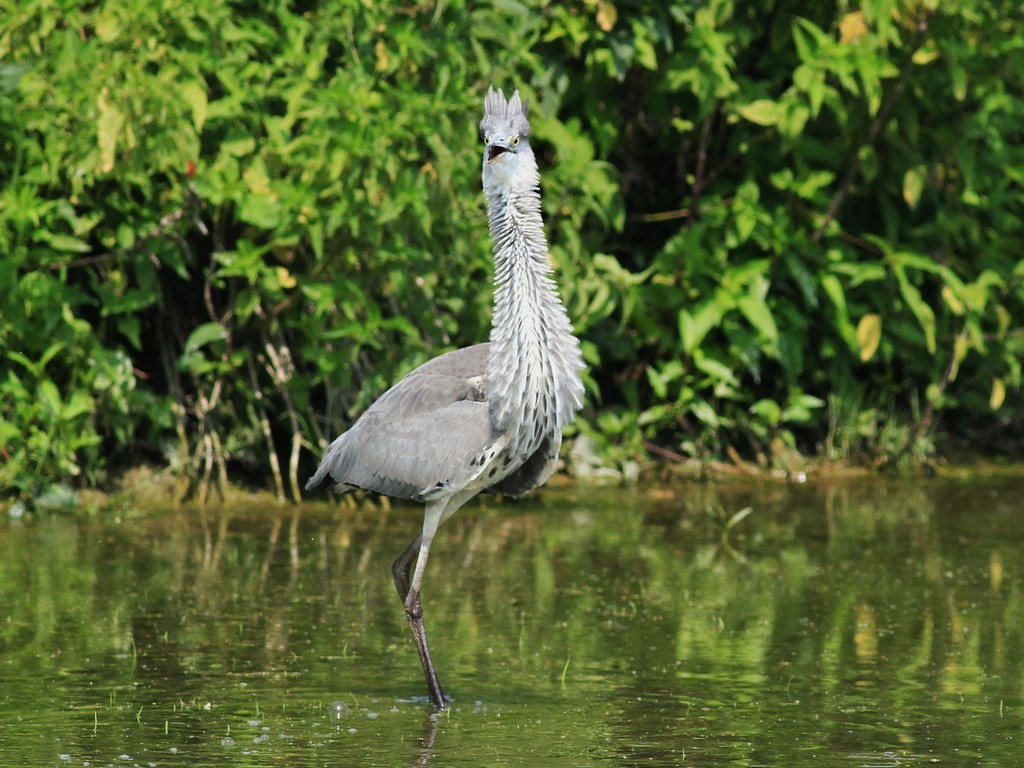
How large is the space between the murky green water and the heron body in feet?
1.91

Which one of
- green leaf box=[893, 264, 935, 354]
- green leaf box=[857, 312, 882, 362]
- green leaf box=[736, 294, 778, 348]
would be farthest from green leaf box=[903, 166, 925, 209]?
green leaf box=[736, 294, 778, 348]

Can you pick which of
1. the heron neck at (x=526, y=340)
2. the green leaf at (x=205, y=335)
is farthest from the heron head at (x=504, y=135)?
the green leaf at (x=205, y=335)

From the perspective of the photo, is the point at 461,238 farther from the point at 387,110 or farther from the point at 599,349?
the point at 599,349

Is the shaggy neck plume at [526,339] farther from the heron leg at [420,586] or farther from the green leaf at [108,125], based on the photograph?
the green leaf at [108,125]

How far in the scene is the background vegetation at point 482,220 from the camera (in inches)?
352

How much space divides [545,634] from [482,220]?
9.56 feet

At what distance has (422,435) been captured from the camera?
6.75 meters

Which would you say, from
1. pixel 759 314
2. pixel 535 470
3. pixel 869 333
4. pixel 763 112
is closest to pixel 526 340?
pixel 535 470

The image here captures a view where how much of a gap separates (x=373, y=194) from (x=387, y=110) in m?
0.47

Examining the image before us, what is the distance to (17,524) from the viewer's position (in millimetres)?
9289

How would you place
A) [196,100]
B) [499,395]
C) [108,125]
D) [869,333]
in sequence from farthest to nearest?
[869,333], [196,100], [108,125], [499,395]

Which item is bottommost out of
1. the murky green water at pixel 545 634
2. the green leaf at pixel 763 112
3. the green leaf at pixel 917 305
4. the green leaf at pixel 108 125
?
the murky green water at pixel 545 634

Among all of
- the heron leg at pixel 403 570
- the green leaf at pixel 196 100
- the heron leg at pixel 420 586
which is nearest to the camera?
the heron leg at pixel 420 586

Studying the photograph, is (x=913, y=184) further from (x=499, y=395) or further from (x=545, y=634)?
(x=499, y=395)
